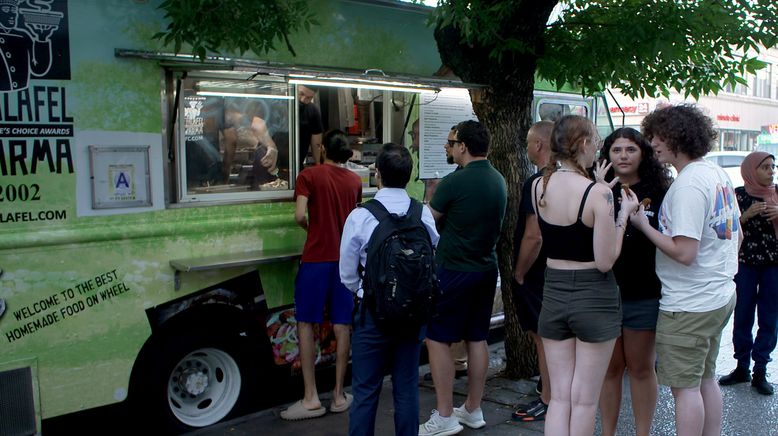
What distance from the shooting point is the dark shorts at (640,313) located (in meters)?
3.92

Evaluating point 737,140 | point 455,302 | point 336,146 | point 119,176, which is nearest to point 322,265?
point 336,146

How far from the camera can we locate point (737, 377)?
19.1 feet

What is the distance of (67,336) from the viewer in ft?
A: 14.5

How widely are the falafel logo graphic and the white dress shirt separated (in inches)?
77.1

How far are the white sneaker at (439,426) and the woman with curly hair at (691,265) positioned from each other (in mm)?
1433

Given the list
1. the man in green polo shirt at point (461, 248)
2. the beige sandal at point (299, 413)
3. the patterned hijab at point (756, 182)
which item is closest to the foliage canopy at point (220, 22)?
the man in green polo shirt at point (461, 248)

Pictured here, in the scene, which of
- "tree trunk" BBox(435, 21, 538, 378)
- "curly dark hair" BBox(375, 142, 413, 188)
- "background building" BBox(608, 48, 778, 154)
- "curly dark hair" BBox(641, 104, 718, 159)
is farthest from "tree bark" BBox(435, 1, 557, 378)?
"background building" BBox(608, 48, 778, 154)

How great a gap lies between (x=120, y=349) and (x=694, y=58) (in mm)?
4314

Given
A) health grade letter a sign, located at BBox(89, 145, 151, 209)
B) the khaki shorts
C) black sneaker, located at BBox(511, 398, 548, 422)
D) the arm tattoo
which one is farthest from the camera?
black sneaker, located at BBox(511, 398, 548, 422)

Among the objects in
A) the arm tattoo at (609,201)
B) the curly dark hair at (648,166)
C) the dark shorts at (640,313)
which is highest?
the curly dark hair at (648,166)

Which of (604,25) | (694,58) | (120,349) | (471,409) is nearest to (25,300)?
(120,349)

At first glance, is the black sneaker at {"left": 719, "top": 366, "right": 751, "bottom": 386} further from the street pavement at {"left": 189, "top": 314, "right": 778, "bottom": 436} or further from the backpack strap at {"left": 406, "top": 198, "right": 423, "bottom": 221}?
the backpack strap at {"left": 406, "top": 198, "right": 423, "bottom": 221}

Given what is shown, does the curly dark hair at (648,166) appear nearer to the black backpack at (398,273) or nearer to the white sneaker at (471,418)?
the black backpack at (398,273)

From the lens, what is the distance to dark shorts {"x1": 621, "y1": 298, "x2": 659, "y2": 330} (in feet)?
12.9
